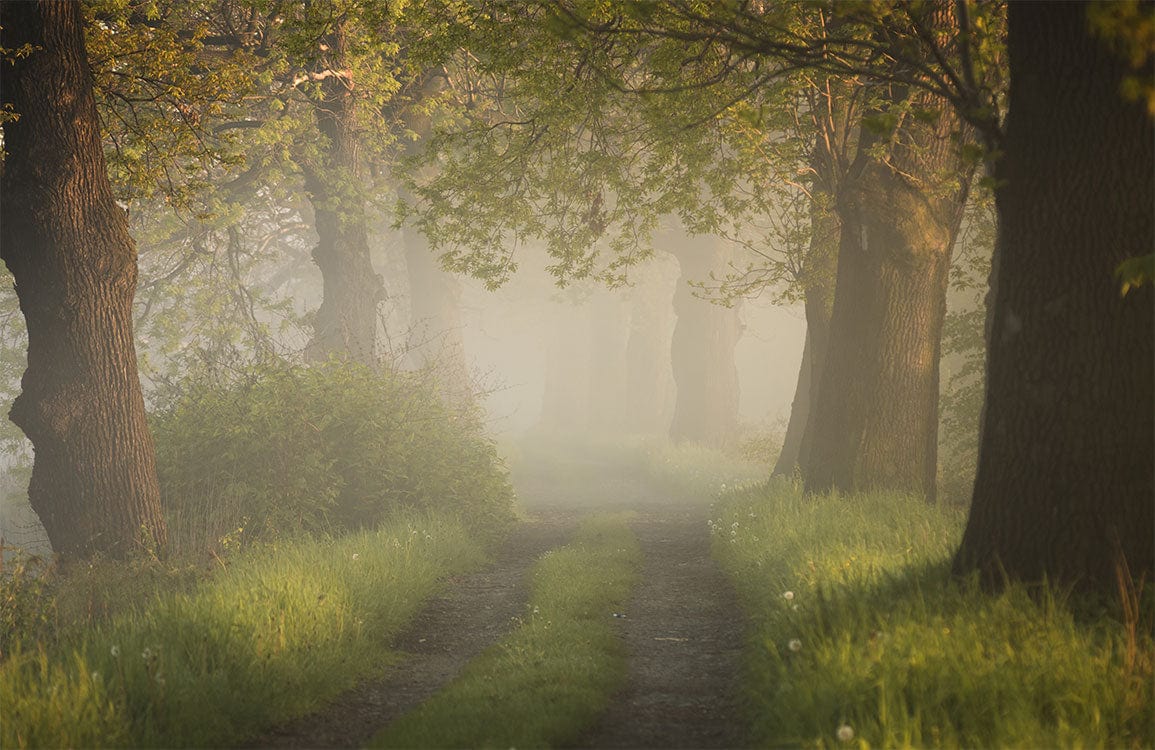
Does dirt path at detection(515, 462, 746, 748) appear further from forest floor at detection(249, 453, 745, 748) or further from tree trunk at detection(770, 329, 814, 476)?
tree trunk at detection(770, 329, 814, 476)

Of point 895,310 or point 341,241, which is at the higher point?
point 341,241

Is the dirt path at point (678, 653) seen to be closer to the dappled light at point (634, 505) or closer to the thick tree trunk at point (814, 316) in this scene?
the dappled light at point (634, 505)

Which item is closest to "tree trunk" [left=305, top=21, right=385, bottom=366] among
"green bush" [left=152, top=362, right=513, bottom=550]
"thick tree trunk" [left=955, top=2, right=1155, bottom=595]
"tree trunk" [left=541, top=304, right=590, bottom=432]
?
"green bush" [left=152, top=362, right=513, bottom=550]

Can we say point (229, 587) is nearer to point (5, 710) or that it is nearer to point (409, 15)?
point (5, 710)

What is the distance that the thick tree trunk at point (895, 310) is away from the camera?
1204cm

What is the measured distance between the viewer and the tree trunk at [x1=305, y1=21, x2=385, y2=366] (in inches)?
803

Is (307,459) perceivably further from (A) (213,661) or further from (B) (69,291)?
(A) (213,661)

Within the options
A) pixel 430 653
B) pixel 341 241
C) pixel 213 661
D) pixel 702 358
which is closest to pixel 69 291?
pixel 213 661

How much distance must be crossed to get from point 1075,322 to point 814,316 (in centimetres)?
1032

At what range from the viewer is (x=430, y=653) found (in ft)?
25.8

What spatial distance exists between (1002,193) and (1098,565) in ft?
9.35

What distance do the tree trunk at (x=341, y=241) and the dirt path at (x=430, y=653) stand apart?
10.4 m

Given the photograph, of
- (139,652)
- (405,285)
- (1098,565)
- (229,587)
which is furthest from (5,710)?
(405,285)

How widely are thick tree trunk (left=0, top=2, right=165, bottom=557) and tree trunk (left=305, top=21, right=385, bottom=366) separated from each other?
10381 mm
